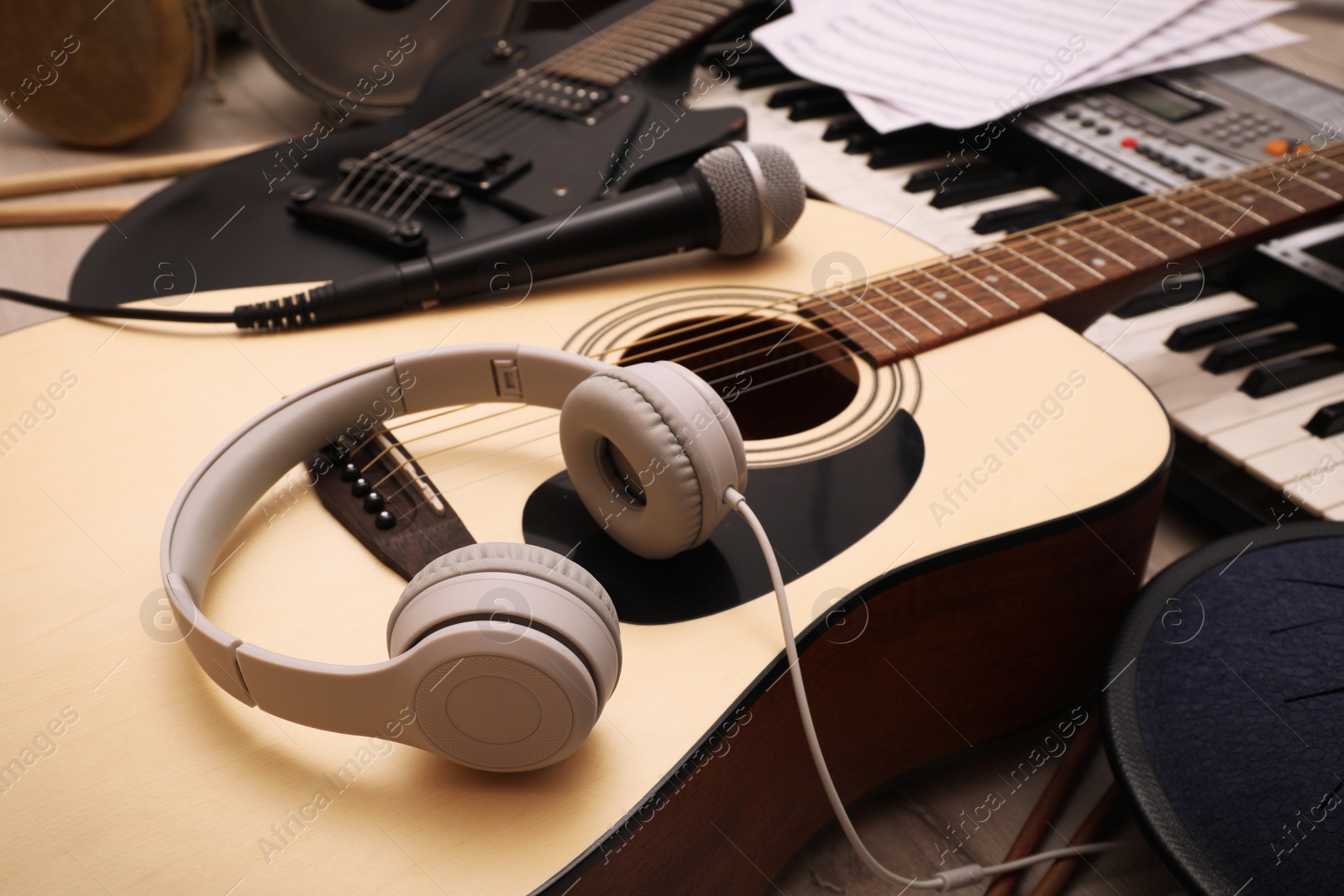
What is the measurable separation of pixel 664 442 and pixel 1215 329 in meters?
0.74

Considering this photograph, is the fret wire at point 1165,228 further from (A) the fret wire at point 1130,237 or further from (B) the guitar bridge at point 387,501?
(B) the guitar bridge at point 387,501

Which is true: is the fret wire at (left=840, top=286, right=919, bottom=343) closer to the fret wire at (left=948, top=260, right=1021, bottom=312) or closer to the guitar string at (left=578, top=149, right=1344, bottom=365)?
the guitar string at (left=578, top=149, right=1344, bottom=365)

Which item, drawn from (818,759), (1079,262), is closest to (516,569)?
(818,759)

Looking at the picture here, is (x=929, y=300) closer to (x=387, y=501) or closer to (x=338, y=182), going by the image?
(x=387, y=501)

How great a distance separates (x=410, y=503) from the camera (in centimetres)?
67

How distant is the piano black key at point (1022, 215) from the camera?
110cm

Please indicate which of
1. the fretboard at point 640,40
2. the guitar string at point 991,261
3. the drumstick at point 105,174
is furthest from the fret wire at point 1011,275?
the drumstick at point 105,174

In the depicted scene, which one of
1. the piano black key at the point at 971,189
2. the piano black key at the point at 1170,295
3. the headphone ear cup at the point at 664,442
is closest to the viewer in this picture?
the headphone ear cup at the point at 664,442

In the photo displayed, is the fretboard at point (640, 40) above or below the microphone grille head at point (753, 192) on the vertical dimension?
above

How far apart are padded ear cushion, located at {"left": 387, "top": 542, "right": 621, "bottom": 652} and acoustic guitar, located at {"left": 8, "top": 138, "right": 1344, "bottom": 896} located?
0.11 m

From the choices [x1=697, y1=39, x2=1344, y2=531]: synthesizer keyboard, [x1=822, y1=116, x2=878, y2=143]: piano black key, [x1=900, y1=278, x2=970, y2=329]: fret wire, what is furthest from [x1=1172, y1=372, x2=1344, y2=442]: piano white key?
[x1=822, y1=116, x2=878, y2=143]: piano black key

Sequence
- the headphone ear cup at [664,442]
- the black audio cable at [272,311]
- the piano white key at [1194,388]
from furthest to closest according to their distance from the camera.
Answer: the piano white key at [1194,388], the black audio cable at [272,311], the headphone ear cup at [664,442]

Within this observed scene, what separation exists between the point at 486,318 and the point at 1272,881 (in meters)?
0.72

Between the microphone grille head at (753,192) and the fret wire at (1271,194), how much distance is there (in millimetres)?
528
